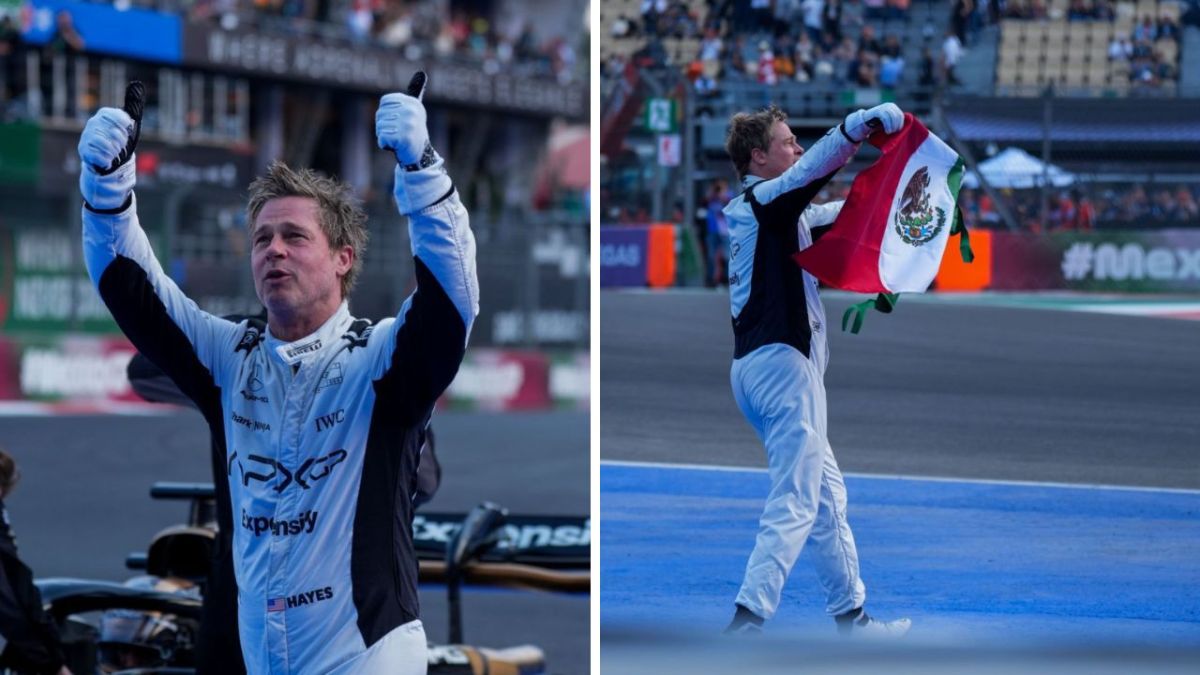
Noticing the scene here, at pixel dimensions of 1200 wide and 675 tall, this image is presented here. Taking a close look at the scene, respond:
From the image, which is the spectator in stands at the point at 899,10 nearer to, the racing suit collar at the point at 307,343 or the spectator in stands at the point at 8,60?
the racing suit collar at the point at 307,343

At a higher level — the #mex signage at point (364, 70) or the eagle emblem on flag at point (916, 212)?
the #mex signage at point (364, 70)

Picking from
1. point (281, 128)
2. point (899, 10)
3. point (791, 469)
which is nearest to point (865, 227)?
point (791, 469)

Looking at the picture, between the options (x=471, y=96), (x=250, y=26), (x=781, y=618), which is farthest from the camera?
(x=471, y=96)

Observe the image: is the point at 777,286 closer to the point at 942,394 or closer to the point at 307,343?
the point at 942,394

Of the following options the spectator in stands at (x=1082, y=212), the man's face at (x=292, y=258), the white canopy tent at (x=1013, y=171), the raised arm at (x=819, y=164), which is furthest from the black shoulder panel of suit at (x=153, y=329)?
the spectator in stands at (x=1082, y=212)

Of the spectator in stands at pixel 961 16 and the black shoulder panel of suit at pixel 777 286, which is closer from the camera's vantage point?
the black shoulder panel of suit at pixel 777 286

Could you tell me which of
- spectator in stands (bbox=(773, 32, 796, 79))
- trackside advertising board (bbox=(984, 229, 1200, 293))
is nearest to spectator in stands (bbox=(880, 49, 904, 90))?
spectator in stands (bbox=(773, 32, 796, 79))

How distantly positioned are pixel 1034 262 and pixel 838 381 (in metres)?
2.26

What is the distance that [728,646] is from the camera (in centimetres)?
496

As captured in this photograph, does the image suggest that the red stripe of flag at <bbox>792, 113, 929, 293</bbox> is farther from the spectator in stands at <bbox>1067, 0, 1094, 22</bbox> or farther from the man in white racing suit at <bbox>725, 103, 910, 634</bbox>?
the spectator in stands at <bbox>1067, 0, 1094, 22</bbox>

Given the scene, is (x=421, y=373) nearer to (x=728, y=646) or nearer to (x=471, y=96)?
(x=728, y=646)

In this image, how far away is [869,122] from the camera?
413 cm

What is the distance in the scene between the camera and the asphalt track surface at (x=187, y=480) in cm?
814

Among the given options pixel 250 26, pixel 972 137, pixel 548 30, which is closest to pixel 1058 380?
pixel 972 137
